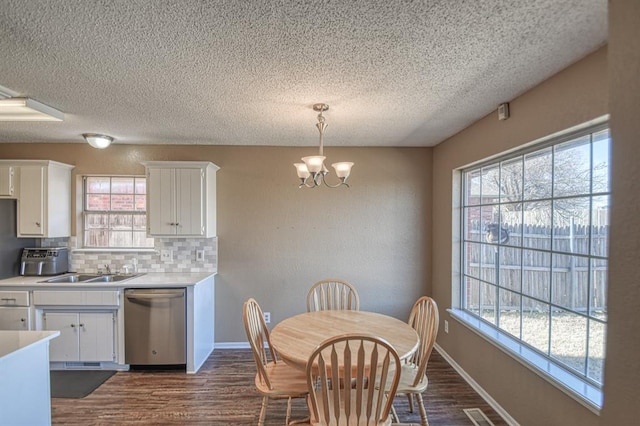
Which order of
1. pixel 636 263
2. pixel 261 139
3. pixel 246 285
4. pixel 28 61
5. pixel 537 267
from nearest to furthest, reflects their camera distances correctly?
1. pixel 636 263
2. pixel 28 61
3. pixel 537 267
4. pixel 261 139
5. pixel 246 285

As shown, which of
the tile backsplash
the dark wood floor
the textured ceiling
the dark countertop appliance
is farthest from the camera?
the tile backsplash

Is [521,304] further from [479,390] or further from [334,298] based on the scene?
[334,298]

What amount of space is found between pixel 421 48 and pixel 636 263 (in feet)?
4.17

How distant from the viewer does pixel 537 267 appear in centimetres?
207

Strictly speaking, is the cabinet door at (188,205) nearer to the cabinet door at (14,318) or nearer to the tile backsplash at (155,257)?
the tile backsplash at (155,257)

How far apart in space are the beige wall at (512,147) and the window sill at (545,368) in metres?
0.06

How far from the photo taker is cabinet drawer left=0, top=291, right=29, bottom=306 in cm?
287

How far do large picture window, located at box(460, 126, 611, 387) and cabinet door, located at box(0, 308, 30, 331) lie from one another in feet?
14.3

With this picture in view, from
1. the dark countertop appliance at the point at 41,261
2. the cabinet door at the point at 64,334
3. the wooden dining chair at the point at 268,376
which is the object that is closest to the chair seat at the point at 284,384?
the wooden dining chair at the point at 268,376

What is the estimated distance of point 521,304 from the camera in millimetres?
2234

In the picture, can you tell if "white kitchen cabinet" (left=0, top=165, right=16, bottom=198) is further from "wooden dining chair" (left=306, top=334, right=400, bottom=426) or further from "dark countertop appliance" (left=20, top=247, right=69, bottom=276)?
"wooden dining chair" (left=306, top=334, right=400, bottom=426)

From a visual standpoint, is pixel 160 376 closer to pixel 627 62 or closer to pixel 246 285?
pixel 246 285

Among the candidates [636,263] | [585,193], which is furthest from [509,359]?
[636,263]

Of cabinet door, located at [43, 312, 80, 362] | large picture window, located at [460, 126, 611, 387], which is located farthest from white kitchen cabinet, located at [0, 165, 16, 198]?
large picture window, located at [460, 126, 611, 387]
